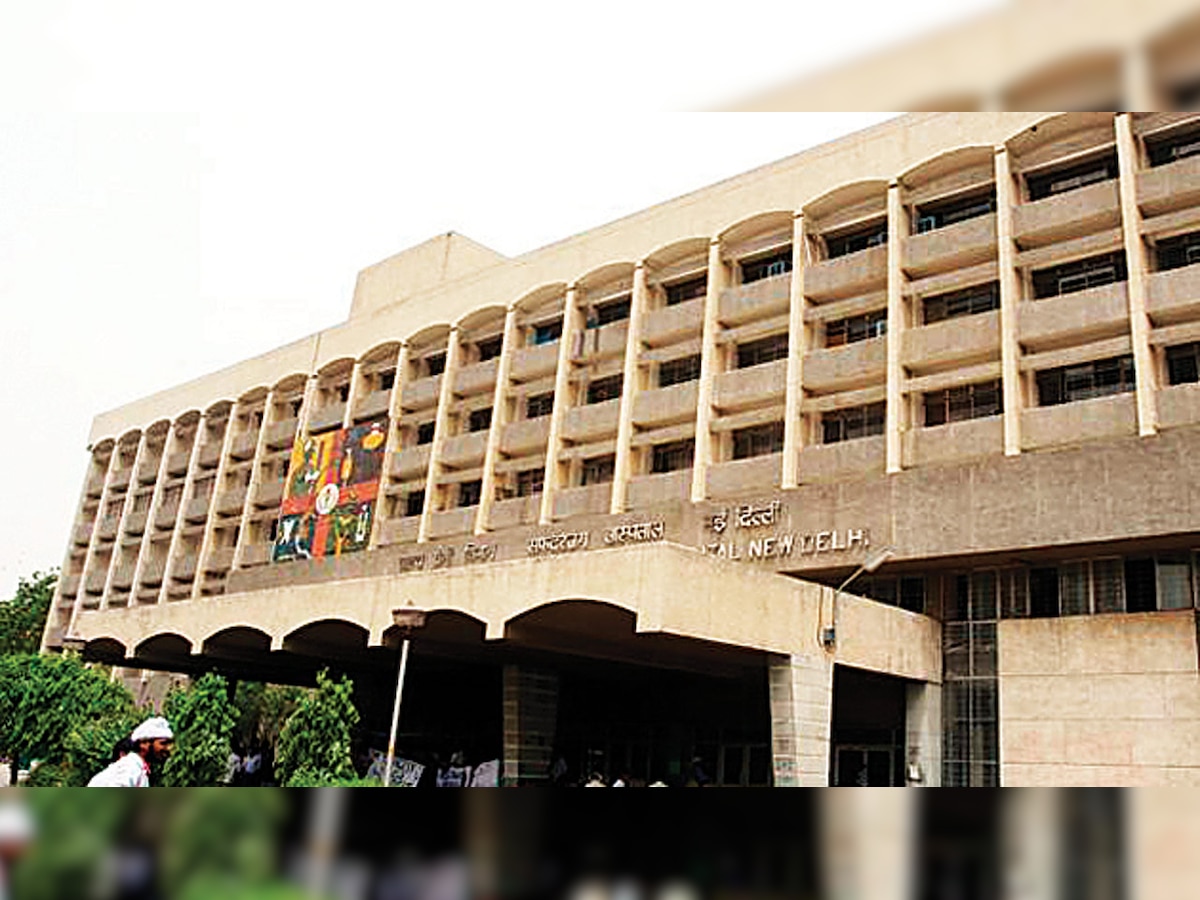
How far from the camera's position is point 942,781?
1995 cm

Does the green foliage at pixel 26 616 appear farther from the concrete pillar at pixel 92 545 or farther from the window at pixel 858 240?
the window at pixel 858 240

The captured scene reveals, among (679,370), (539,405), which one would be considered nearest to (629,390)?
(679,370)

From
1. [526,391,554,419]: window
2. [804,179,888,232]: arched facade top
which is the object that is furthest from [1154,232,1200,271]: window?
[526,391,554,419]: window

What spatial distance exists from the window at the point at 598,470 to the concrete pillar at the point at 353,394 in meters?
10.4

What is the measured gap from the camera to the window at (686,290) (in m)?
28.2

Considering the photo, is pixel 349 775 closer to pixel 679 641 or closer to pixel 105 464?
pixel 679 641

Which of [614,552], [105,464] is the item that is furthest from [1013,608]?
[105,464]

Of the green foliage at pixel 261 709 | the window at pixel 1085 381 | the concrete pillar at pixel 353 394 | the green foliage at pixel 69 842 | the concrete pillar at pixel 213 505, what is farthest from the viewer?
the concrete pillar at pixel 213 505

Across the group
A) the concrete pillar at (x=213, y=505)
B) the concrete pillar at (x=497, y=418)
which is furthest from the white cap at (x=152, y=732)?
the concrete pillar at (x=213, y=505)

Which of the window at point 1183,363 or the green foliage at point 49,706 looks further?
the green foliage at point 49,706

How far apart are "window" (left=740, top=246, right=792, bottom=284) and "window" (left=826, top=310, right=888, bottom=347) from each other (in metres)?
2.08

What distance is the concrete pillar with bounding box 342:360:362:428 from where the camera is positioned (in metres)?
36.3

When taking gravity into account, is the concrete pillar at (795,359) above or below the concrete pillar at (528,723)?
above

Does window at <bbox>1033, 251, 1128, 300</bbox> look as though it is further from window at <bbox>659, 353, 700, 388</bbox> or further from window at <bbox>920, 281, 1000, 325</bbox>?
window at <bbox>659, 353, 700, 388</bbox>
